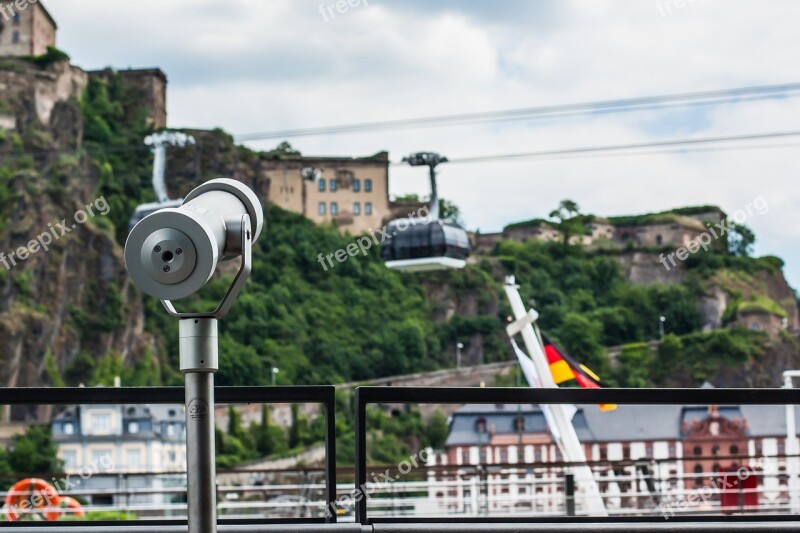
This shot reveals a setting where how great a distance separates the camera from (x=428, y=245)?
27.7 metres

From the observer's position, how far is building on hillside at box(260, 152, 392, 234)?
101 metres

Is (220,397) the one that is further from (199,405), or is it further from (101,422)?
(101,422)

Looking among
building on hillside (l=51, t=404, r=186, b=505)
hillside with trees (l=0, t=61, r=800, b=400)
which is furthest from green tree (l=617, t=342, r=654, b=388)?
building on hillside (l=51, t=404, r=186, b=505)

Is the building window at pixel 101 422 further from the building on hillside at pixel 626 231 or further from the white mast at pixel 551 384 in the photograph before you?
the white mast at pixel 551 384

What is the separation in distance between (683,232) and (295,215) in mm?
38659

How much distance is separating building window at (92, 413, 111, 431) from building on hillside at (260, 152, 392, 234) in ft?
103

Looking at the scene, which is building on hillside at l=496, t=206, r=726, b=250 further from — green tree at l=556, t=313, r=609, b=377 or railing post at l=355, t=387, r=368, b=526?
railing post at l=355, t=387, r=368, b=526

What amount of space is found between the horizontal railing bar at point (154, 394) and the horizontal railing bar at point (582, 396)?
12 centimetres

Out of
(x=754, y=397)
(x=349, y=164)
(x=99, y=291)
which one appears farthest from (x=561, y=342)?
(x=754, y=397)

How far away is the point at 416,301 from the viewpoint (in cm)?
10256

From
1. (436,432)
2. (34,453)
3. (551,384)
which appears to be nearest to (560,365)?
(551,384)

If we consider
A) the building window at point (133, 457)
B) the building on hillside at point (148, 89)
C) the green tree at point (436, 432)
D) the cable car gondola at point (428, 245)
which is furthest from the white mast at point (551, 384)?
the building on hillside at point (148, 89)

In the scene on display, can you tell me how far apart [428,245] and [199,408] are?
25.7 meters

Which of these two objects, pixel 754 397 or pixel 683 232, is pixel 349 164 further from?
pixel 754 397
